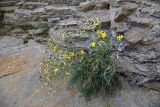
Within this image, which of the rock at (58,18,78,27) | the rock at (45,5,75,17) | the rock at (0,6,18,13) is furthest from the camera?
the rock at (0,6,18,13)

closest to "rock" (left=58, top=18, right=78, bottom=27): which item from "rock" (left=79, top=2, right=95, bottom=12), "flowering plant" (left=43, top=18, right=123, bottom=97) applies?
"rock" (left=79, top=2, right=95, bottom=12)

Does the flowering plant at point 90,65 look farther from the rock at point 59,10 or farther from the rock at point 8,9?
the rock at point 8,9

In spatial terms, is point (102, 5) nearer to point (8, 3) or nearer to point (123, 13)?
point (123, 13)

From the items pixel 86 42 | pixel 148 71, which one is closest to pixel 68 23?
pixel 86 42

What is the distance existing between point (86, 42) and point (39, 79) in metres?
0.87

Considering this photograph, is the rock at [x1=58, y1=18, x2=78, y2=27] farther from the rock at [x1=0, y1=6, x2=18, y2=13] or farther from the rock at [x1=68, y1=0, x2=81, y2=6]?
the rock at [x1=0, y1=6, x2=18, y2=13]

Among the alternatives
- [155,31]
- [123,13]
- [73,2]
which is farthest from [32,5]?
[155,31]

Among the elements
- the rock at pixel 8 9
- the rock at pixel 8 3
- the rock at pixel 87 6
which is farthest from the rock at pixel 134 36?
the rock at pixel 8 3

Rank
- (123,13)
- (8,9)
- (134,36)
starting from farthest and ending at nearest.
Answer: (8,9) < (123,13) < (134,36)

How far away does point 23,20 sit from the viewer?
18.5ft

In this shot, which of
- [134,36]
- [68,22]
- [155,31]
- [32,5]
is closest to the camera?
[155,31]

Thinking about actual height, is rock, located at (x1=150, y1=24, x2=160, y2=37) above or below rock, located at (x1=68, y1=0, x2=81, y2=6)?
below

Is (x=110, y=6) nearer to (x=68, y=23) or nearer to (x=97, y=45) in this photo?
(x=68, y=23)

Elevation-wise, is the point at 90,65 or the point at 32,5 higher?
the point at 32,5
